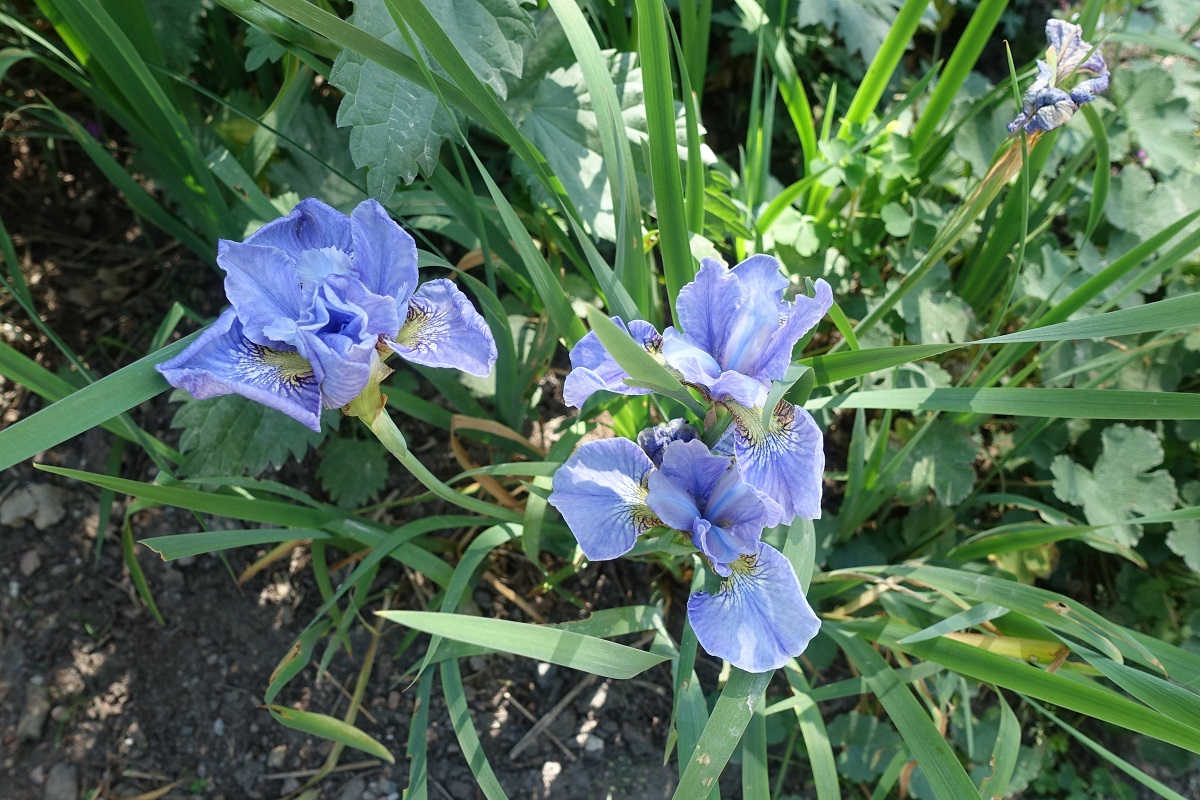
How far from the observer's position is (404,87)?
50.3 inches

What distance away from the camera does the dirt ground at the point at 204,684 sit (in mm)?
1670

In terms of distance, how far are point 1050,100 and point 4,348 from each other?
152 centimetres

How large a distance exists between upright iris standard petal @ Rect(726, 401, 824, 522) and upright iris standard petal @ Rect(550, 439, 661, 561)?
0.13 metres

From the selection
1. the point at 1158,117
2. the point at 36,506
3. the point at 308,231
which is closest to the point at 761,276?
the point at 308,231

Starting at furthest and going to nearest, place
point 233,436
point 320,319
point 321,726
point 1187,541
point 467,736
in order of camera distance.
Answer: point 1187,541
point 233,436
point 321,726
point 467,736
point 320,319

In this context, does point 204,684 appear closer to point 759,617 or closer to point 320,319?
point 320,319

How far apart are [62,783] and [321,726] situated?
775 millimetres

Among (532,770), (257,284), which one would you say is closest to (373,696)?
(532,770)

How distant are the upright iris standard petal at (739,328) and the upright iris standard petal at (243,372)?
0.45 m

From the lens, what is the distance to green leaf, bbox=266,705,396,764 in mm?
1281

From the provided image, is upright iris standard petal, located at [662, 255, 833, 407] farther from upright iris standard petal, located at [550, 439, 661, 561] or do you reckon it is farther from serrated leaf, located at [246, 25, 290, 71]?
serrated leaf, located at [246, 25, 290, 71]

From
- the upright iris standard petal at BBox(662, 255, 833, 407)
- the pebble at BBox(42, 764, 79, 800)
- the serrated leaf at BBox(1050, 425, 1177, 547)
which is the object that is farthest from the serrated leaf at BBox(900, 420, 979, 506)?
the pebble at BBox(42, 764, 79, 800)

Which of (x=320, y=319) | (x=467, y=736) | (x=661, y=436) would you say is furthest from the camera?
(x=467, y=736)

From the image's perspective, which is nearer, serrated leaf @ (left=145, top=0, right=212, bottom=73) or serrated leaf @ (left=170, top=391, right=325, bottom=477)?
serrated leaf @ (left=170, top=391, right=325, bottom=477)
